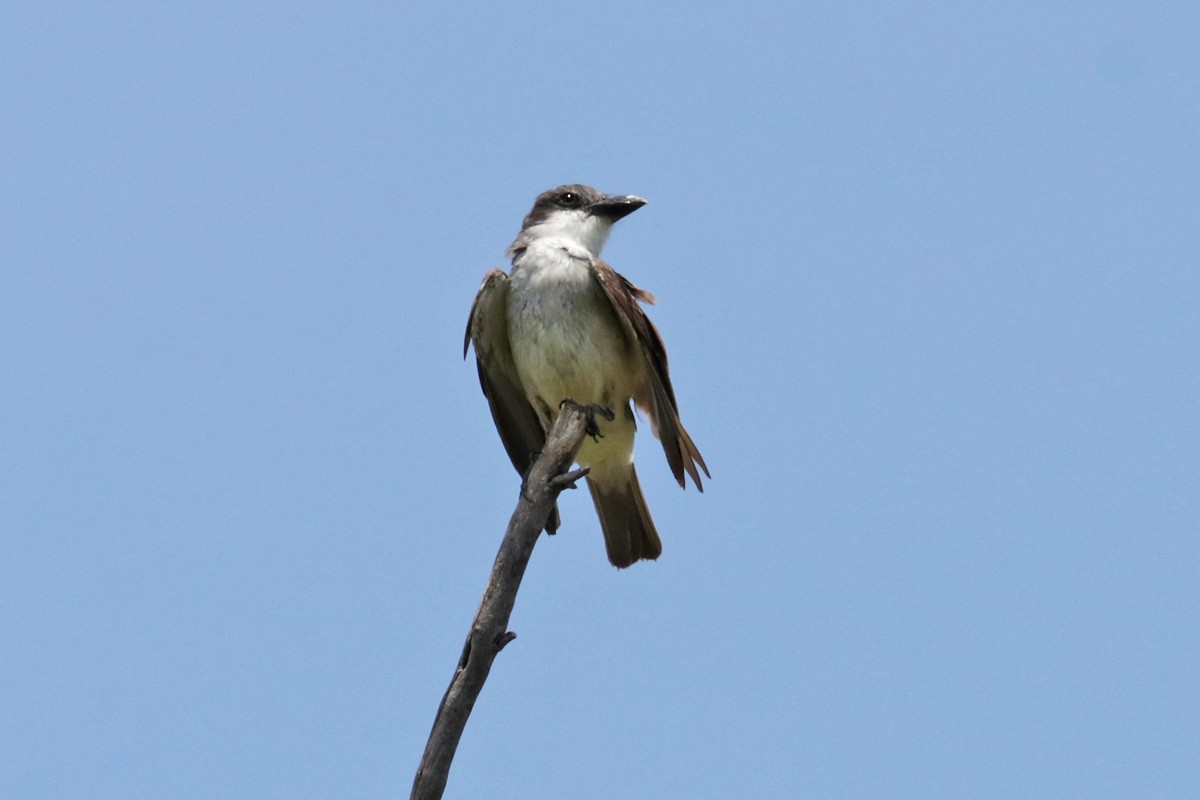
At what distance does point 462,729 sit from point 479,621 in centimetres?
46

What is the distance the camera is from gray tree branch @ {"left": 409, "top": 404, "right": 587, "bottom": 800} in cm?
586

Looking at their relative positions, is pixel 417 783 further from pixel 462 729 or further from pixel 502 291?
pixel 502 291

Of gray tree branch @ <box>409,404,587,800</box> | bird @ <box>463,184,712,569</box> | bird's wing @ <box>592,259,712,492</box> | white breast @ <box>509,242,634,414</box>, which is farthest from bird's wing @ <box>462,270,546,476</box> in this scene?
gray tree branch @ <box>409,404,587,800</box>

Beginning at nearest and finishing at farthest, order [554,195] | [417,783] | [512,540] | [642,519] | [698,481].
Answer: [417,783], [512,540], [698,481], [642,519], [554,195]

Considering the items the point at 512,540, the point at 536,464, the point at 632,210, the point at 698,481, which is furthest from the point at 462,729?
the point at 632,210

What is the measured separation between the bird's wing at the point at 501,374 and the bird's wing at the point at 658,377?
688 millimetres

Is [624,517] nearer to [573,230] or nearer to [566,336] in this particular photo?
[566,336]

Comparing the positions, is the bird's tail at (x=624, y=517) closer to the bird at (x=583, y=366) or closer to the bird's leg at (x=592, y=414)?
the bird at (x=583, y=366)

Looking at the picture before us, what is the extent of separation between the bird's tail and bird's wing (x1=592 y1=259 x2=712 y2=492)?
0.67 meters

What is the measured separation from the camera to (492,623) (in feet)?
20.2

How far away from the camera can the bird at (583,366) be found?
878 centimetres

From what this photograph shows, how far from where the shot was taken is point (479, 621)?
6.15 meters

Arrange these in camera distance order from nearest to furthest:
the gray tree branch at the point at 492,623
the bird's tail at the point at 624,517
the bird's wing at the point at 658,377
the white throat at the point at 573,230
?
the gray tree branch at the point at 492,623 < the bird's wing at the point at 658,377 < the bird's tail at the point at 624,517 < the white throat at the point at 573,230

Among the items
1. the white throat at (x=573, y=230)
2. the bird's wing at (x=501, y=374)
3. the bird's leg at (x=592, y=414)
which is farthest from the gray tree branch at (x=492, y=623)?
the white throat at (x=573, y=230)
